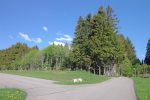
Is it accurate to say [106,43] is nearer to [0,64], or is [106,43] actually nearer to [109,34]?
[109,34]

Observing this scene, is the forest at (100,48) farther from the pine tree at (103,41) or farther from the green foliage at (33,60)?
the green foliage at (33,60)

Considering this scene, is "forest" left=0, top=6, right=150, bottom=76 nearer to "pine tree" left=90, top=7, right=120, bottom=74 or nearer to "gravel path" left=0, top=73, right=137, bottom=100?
"pine tree" left=90, top=7, right=120, bottom=74

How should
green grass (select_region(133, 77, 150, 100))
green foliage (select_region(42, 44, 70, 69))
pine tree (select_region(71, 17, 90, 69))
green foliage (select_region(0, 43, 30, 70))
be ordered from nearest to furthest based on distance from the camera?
green grass (select_region(133, 77, 150, 100)) → pine tree (select_region(71, 17, 90, 69)) → green foliage (select_region(42, 44, 70, 69)) → green foliage (select_region(0, 43, 30, 70))

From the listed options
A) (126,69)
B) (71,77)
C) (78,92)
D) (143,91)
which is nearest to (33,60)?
(126,69)

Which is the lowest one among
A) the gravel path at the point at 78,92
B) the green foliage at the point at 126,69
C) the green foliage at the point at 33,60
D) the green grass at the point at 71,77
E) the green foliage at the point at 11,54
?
the gravel path at the point at 78,92

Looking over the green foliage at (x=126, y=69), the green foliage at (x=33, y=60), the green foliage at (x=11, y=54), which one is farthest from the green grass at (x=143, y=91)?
the green foliage at (x=11, y=54)

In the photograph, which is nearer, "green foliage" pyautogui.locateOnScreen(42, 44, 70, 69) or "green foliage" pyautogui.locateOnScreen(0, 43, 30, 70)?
"green foliage" pyautogui.locateOnScreen(42, 44, 70, 69)

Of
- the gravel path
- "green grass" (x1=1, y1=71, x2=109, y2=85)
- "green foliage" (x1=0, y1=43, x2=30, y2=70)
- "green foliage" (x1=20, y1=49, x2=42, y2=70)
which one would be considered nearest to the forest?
"green grass" (x1=1, y1=71, x2=109, y2=85)

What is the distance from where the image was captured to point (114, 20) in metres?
70.9

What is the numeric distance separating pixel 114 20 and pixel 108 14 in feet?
6.73

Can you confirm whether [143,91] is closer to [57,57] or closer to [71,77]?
[71,77]

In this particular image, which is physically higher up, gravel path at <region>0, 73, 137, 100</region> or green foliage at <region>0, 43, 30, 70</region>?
green foliage at <region>0, 43, 30, 70</region>

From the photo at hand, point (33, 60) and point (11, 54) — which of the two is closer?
point (33, 60)

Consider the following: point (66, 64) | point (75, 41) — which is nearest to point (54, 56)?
point (66, 64)
